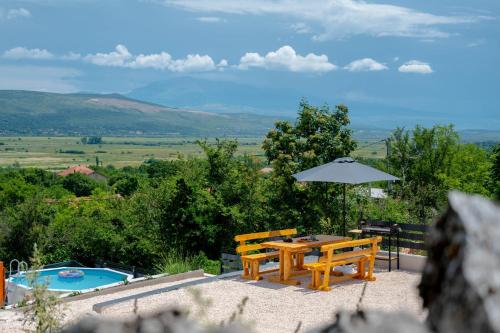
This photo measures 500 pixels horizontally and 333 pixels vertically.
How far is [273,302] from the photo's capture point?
966 cm

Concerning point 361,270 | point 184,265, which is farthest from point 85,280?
point 361,270

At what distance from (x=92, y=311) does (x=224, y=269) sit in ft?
12.7

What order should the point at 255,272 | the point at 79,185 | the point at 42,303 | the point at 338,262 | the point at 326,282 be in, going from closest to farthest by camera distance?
the point at 42,303 → the point at 326,282 → the point at 338,262 → the point at 255,272 → the point at 79,185

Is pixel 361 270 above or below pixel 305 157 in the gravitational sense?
below

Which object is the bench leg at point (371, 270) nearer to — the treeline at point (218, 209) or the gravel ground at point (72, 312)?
the gravel ground at point (72, 312)

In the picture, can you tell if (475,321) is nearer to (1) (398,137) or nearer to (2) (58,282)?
(2) (58,282)

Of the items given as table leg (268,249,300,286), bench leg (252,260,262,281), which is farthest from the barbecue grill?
bench leg (252,260,262,281)

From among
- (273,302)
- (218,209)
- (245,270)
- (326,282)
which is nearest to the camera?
(273,302)

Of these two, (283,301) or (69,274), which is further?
(69,274)

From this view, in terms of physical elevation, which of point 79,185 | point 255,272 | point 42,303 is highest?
point 42,303

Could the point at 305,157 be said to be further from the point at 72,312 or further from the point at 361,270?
the point at 72,312

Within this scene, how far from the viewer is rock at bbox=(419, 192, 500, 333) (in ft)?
4.99

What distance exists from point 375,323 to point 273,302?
325 inches

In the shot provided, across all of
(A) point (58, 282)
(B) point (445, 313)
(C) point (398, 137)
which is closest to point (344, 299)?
(B) point (445, 313)
